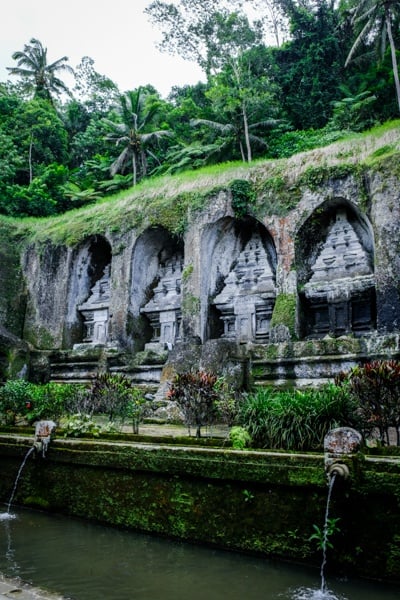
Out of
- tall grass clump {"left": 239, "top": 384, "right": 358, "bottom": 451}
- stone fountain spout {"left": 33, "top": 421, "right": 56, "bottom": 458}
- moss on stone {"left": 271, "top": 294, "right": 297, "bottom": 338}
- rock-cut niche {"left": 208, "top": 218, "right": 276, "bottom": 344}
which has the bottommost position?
stone fountain spout {"left": 33, "top": 421, "right": 56, "bottom": 458}

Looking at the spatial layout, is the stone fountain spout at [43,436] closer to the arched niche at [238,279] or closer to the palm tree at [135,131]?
the arched niche at [238,279]

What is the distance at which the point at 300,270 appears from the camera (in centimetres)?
1415

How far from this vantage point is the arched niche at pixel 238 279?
50.0ft

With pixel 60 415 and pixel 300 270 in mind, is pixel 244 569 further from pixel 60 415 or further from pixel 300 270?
pixel 300 270

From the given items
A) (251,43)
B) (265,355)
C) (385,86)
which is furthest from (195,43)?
(265,355)

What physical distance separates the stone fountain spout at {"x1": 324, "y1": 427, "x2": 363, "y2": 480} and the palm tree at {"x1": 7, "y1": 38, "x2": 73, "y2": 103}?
38.8 m

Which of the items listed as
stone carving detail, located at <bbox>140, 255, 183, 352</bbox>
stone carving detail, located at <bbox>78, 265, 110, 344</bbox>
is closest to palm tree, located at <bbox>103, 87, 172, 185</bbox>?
stone carving detail, located at <bbox>78, 265, 110, 344</bbox>

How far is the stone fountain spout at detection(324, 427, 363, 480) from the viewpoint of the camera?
415 centimetres

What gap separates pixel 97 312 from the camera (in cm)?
1834

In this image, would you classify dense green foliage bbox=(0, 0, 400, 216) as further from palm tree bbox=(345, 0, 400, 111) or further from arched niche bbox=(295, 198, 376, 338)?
arched niche bbox=(295, 198, 376, 338)

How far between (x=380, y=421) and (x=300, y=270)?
920cm

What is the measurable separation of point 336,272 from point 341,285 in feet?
2.28

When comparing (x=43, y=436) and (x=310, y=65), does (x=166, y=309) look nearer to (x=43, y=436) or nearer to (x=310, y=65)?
(x=43, y=436)

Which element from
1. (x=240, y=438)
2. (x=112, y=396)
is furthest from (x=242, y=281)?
(x=240, y=438)
